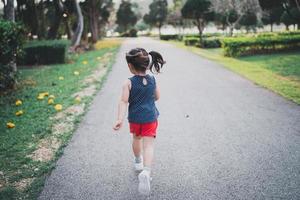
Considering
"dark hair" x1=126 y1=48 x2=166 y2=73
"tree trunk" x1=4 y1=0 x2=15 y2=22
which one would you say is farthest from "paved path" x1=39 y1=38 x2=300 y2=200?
"tree trunk" x1=4 y1=0 x2=15 y2=22

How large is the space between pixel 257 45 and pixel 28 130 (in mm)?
18639

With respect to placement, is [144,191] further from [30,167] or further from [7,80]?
[7,80]

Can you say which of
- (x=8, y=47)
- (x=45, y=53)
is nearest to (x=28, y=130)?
(x=8, y=47)

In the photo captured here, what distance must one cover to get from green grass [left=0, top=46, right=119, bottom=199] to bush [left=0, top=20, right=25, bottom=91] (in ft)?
1.46

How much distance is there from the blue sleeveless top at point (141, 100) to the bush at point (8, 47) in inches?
262

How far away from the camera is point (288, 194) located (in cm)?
363

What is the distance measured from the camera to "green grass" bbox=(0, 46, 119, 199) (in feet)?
13.6

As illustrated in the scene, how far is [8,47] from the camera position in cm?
948

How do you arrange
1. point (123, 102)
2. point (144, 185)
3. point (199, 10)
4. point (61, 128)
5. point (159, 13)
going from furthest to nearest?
point (159, 13) → point (199, 10) → point (61, 128) → point (123, 102) → point (144, 185)

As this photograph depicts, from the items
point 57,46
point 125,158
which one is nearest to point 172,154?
point 125,158

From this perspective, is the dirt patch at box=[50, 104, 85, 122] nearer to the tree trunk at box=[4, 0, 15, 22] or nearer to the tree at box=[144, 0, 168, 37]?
the tree trunk at box=[4, 0, 15, 22]

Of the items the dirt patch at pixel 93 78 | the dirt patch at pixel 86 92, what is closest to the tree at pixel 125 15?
the dirt patch at pixel 93 78

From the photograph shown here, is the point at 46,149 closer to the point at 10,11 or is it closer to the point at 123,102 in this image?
the point at 123,102

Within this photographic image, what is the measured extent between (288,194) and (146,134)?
70.1 inches
